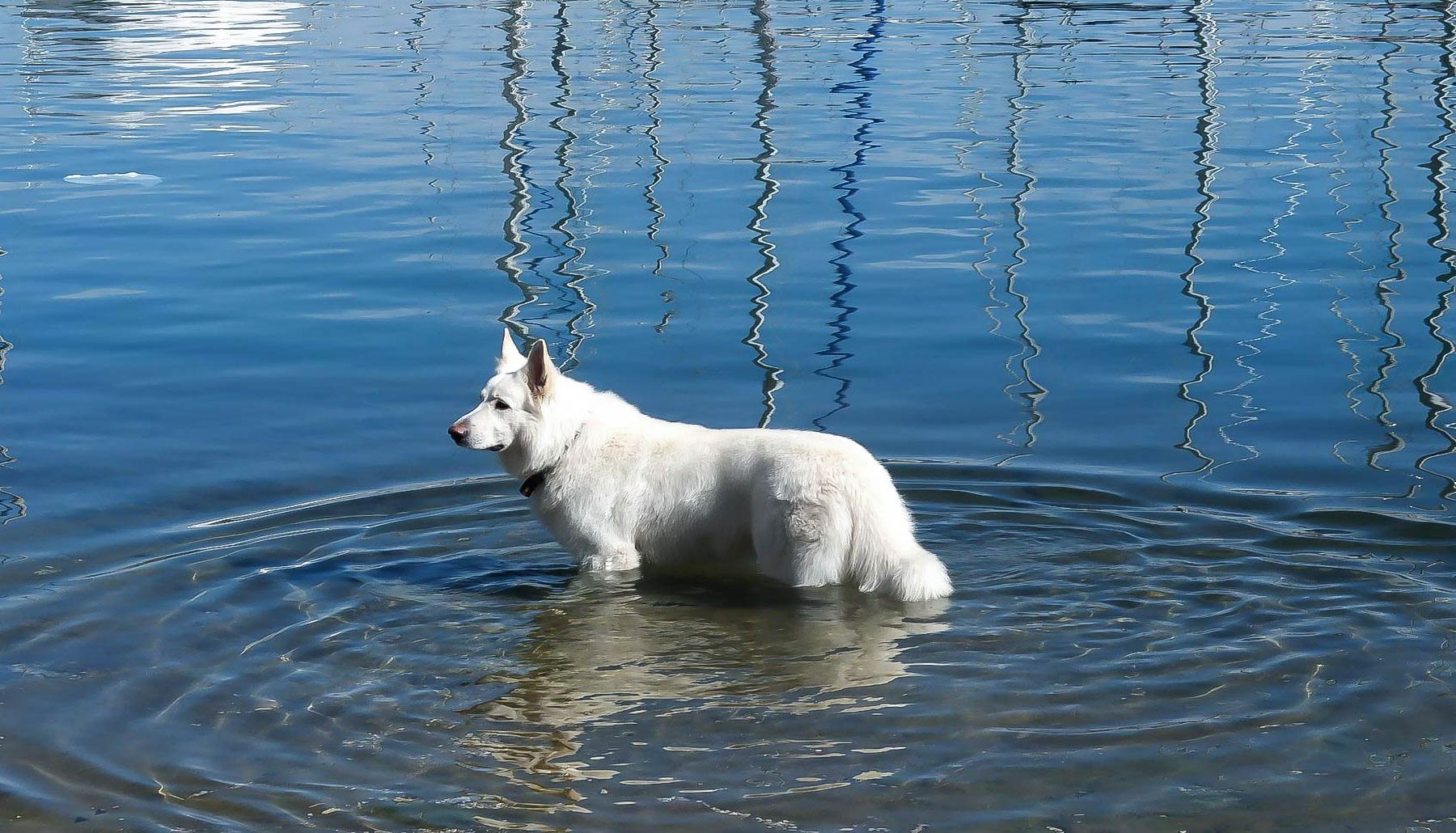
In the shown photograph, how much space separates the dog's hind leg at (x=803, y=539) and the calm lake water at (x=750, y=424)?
0.17 m

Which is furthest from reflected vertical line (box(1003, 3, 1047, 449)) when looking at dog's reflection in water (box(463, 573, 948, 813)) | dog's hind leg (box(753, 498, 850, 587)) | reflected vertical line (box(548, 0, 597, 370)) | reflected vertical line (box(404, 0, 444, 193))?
reflected vertical line (box(404, 0, 444, 193))

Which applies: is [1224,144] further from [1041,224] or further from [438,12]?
[438,12]

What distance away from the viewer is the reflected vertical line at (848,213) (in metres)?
11.7

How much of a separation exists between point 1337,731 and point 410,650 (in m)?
3.64

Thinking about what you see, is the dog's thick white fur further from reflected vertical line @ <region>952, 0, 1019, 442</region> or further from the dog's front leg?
reflected vertical line @ <region>952, 0, 1019, 442</region>

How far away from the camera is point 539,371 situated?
814cm

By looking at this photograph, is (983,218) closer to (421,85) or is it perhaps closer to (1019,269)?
(1019,269)

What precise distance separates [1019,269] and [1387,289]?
289cm

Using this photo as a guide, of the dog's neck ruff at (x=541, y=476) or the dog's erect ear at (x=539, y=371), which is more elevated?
the dog's erect ear at (x=539, y=371)

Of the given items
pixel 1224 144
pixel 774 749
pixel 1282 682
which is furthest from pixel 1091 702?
pixel 1224 144

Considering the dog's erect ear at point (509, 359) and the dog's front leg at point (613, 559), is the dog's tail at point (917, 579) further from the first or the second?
the dog's erect ear at point (509, 359)

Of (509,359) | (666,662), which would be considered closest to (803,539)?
(666,662)

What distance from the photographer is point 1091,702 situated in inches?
253

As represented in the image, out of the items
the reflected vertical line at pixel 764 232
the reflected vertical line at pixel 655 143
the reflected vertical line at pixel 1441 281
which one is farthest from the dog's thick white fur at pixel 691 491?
the reflected vertical line at pixel 655 143
